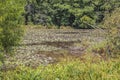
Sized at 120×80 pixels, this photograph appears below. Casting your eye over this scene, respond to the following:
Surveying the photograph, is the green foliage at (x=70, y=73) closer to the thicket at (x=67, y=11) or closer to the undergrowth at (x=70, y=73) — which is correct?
the undergrowth at (x=70, y=73)

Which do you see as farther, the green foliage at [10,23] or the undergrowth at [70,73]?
the green foliage at [10,23]

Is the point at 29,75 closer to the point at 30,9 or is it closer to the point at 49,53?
the point at 49,53

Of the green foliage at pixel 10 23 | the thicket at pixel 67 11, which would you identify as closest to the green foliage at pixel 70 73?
the green foliage at pixel 10 23

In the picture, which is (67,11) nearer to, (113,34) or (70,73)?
(113,34)

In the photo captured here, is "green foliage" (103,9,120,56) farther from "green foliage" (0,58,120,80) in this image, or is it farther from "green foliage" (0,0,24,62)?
"green foliage" (0,58,120,80)

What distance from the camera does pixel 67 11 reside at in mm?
67625

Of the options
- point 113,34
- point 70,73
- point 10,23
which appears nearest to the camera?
point 70,73

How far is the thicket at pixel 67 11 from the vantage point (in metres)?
65.8

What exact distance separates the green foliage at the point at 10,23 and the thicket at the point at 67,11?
143 feet

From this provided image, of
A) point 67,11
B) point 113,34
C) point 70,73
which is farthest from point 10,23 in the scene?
point 67,11

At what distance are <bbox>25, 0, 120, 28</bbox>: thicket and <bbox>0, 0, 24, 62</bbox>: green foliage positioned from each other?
43.4m

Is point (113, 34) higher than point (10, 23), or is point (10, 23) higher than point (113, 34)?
point (10, 23)

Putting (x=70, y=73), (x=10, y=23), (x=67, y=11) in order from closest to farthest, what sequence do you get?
(x=70, y=73) → (x=10, y=23) → (x=67, y=11)

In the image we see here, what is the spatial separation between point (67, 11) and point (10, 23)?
47327 millimetres
